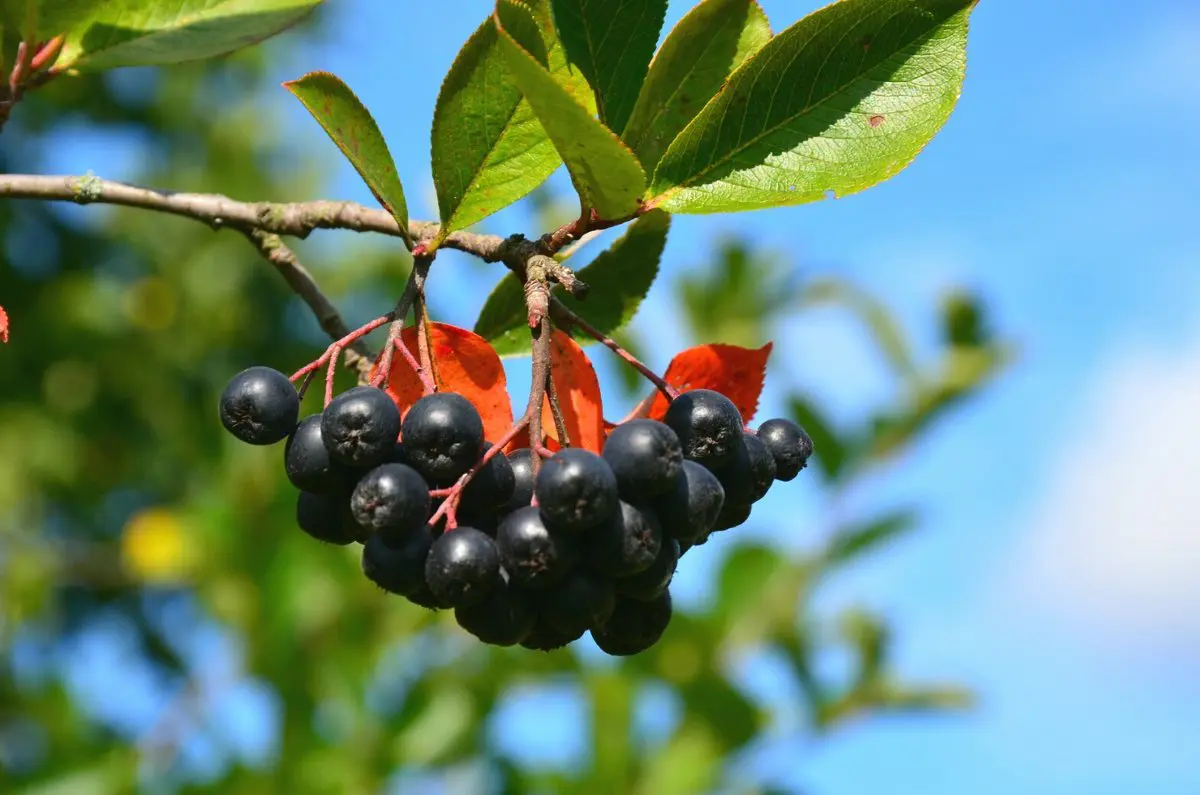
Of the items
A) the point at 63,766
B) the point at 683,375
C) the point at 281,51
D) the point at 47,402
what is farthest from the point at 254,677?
the point at 281,51

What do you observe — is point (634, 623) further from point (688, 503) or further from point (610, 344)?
point (610, 344)

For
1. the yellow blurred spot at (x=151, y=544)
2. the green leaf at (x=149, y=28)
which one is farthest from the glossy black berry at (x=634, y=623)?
the yellow blurred spot at (x=151, y=544)

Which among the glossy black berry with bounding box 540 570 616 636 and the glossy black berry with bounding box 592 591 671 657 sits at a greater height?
the glossy black berry with bounding box 592 591 671 657

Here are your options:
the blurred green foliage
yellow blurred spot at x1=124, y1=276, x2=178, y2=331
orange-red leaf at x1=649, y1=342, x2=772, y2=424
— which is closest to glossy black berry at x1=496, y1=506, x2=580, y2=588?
orange-red leaf at x1=649, y1=342, x2=772, y2=424

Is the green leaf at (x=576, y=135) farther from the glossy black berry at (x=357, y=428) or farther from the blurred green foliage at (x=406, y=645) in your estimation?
the blurred green foliage at (x=406, y=645)

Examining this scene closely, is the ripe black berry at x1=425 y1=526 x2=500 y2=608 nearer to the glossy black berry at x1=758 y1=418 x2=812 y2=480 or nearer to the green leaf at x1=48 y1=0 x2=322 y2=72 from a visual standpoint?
the glossy black berry at x1=758 y1=418 x2=812 y2=480

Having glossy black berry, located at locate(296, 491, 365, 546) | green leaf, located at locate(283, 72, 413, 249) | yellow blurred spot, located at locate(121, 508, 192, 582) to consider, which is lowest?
glossy black berry, located at locate(296, 491, 365, 546)
